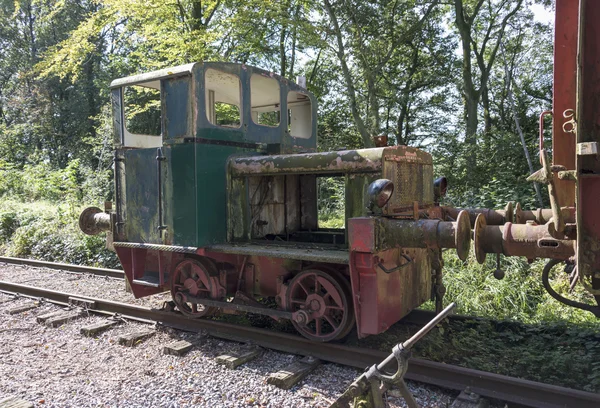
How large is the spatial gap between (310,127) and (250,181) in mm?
1601

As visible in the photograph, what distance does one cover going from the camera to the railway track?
3.35 metres

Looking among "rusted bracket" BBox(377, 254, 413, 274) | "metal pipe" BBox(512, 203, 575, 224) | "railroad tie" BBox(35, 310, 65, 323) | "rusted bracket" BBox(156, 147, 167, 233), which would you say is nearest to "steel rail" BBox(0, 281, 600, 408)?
"railroad tie" BBox(35, 310, 65, 323)

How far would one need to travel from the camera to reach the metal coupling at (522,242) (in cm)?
283

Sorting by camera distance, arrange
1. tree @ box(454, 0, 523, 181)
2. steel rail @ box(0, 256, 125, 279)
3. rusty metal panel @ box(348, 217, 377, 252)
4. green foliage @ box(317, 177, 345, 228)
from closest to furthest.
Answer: rusty metal panel @ box(348, 217, 377, 252)
steel rail @ box(0, 256, 125, 279)
green foliage @ box(317, 177, 345, 228)
tree @ box(454, 0, 523, 181)

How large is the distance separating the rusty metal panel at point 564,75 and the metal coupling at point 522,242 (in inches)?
19.3

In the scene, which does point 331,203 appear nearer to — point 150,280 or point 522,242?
point 150,280

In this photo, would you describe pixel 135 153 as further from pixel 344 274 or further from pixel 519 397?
pixel 519 397

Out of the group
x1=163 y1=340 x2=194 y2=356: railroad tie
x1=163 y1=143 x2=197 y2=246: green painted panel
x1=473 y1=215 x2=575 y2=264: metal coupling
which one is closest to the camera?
x1=473 y1=215 x2=575 y2=264: metal coupling

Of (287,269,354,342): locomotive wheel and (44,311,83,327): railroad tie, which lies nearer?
(287,269,354,342): locomotive wheel

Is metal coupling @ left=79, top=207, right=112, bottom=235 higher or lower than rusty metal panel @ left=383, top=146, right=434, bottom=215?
lower

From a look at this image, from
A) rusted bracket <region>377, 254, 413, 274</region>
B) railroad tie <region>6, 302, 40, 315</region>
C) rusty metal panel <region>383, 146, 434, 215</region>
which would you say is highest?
rusty metal panel <region>383, 146, 434, 215</region>

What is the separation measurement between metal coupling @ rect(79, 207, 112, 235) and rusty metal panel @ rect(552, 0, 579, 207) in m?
5.96

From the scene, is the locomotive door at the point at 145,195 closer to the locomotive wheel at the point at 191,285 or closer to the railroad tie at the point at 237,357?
the locomotive wheel at the point at 191,285

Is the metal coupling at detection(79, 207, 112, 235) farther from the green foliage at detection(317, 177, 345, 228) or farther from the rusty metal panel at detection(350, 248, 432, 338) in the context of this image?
the green foliage at detection(317, 177, 345, 228)
